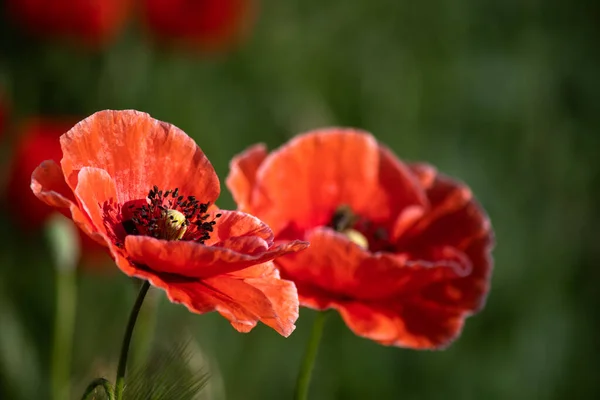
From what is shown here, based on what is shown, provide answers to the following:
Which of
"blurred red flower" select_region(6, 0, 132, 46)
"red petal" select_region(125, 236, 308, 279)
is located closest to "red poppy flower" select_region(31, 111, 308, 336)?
"red petal" select_region(125, 236, 308, 279)

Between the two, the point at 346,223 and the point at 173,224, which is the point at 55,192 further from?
the point at 346,223

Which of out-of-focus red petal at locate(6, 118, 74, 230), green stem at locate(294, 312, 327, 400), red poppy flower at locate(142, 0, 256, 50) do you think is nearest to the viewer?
green stem at locate(294, 312, 327, 400)

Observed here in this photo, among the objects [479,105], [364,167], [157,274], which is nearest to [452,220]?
[364,167]

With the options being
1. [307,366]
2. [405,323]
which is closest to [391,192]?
[405,323]

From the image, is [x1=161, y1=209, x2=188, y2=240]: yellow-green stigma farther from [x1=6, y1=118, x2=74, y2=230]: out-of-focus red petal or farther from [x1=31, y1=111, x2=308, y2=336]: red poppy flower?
[x1=6, y1=118, x2=74, y2=230]: out-of-focus red petal

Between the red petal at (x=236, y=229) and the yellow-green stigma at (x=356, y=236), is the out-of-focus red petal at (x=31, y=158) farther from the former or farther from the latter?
the red petal at (x=236, y=229)

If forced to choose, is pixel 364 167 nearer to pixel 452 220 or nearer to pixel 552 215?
pixel 452 220
